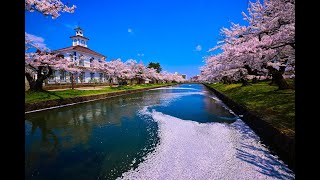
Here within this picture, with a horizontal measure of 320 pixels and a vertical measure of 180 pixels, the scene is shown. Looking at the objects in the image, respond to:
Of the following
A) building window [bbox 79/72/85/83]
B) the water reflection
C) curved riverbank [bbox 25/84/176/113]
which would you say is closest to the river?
the water reflection

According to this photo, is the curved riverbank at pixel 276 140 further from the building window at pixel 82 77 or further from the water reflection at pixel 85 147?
the building window at pixel 82 77

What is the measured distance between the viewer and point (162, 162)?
5.19 metres

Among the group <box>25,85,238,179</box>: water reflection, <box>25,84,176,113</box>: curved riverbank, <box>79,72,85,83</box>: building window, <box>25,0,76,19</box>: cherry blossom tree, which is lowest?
Result: <box>25,85,238,179</box>: water reflection

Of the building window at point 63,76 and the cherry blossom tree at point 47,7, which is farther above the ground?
the cherry blossom tree at point 47,7

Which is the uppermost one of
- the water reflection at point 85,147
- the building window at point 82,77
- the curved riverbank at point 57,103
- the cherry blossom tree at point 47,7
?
the cherry blossom tree at point 47,7

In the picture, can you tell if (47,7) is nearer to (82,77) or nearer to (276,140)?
(276,140)

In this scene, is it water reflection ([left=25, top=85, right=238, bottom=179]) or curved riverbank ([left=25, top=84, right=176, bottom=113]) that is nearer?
water reflection ([left=25, top=85, right=238, bottom=179])

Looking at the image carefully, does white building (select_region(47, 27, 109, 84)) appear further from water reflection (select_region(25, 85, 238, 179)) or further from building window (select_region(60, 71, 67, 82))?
water reflection (select_region(25, 85, 238, 179))

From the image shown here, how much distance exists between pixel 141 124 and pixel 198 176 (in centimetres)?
564

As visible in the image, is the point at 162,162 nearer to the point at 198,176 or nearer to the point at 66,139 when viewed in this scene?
the point at 198,176

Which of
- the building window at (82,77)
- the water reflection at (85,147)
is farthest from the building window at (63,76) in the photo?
the water reflection at (85,147)

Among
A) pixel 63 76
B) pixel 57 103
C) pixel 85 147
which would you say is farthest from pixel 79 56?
pixel 85 147
